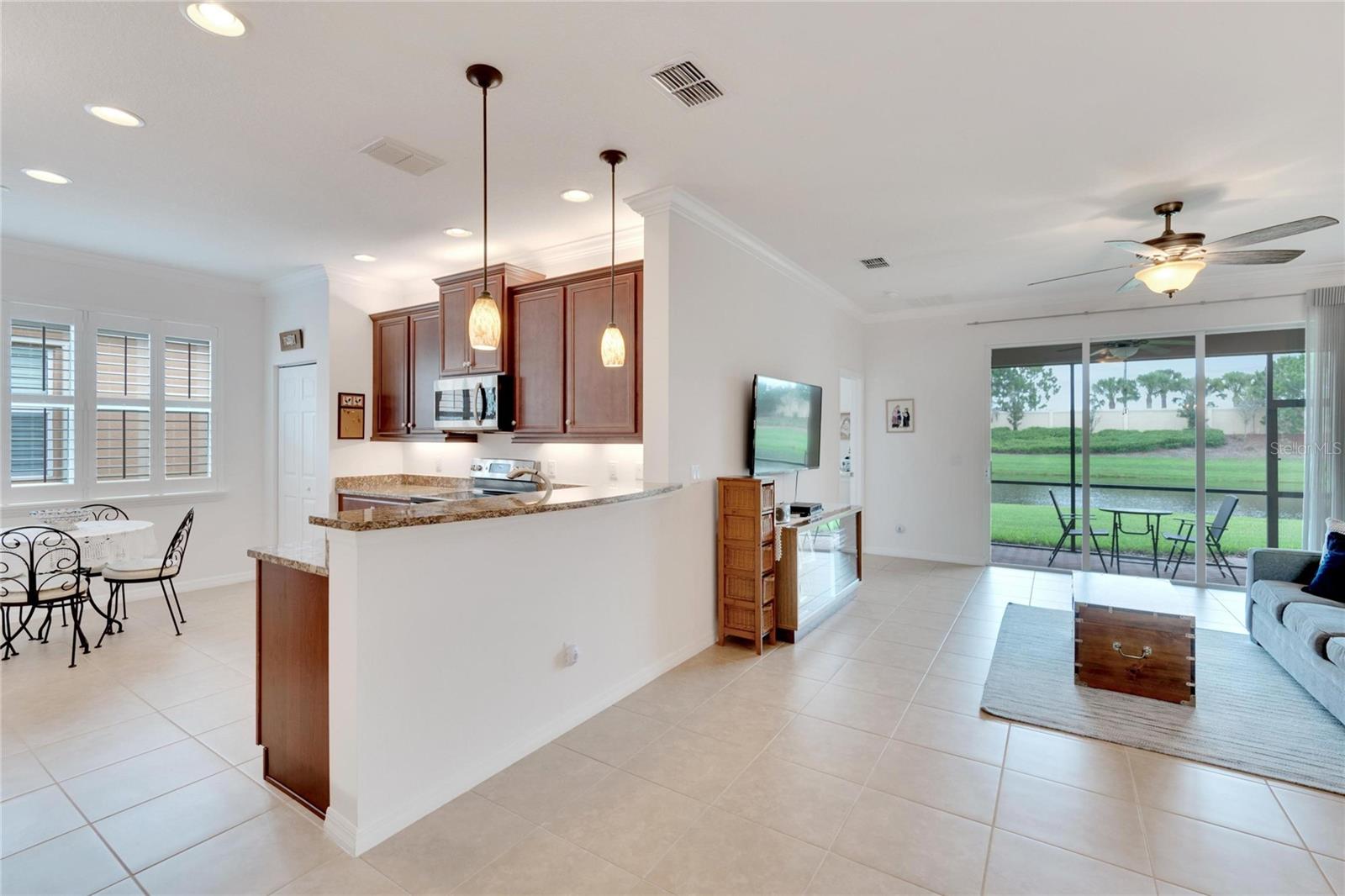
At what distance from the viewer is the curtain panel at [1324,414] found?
5.00 metres

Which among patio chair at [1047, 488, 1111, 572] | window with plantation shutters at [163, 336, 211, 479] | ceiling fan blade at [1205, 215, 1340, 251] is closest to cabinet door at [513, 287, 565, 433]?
window with plantation shutters at [163, 336, 211, 479]

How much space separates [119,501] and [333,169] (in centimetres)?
384

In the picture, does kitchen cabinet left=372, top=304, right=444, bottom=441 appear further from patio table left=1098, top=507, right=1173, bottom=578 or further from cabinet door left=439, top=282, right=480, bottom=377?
patio table left=1098, top=507, right=1173, bottom=578

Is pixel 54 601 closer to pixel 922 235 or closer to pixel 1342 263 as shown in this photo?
pixel 922 235

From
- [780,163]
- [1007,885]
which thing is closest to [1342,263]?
[780,163]

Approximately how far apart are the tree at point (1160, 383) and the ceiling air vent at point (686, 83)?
5636 mm

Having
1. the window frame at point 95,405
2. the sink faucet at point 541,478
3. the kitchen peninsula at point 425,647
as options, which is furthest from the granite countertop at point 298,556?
the window frame at point 95,405

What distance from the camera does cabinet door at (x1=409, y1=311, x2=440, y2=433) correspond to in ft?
17.2

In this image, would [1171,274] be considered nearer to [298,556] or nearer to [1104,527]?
[1104,527]

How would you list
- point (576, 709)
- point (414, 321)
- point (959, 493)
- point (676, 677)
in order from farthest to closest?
point (959, 493), point (414, 321), point (676, 677), point (576, 709)

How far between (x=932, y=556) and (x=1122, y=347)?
2.81 metres

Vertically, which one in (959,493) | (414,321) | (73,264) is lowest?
(959,493)

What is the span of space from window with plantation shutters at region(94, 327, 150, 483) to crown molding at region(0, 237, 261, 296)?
0.53 m

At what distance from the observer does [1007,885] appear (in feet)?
6.18
